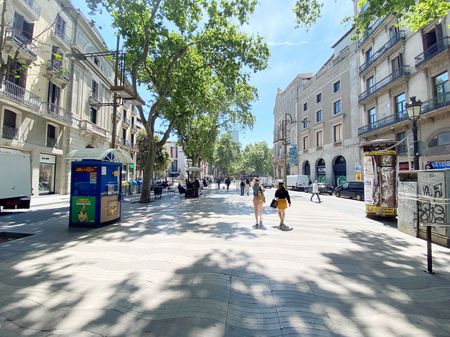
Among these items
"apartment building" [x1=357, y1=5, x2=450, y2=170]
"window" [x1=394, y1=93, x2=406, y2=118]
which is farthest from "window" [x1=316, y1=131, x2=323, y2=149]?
"window" [x1=394, y1=93, x2=406, y2=118]

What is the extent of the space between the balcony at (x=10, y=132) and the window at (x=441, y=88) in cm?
2898

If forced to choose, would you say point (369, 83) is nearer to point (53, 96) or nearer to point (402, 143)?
point (402, 143)

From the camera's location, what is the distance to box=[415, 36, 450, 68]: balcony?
1839 centimetres

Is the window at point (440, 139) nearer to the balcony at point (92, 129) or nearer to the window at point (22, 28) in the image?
the window at point (22, 28)

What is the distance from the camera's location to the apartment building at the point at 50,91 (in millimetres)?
16781

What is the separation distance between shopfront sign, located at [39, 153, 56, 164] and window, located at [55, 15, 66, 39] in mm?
9393

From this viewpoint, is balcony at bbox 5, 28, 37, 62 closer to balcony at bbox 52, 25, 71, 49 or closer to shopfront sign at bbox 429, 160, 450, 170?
balcony at bbox 52, 25, 71, 49

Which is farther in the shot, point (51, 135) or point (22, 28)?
point (51, 135)

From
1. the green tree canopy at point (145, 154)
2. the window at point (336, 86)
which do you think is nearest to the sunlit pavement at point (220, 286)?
the green tree canopy at point (145, 154)

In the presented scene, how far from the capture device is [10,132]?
1708 centimetres

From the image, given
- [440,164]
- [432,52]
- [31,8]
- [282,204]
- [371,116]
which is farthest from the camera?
[371,116]

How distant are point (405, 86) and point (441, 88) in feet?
12.4

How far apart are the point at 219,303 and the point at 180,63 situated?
16097 mm

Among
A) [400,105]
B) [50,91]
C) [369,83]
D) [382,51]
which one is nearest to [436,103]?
Answer: [400,105]
